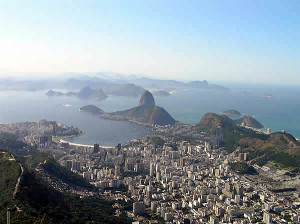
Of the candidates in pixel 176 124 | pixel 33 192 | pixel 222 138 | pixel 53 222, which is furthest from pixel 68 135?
pixel 53 222

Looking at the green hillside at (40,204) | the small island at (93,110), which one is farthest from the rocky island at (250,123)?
the green hillside at (40,204)

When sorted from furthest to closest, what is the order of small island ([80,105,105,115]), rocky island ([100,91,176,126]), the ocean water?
small island ([80,105,105,115]), rocky island ([100,91,176,126]), the ocean water

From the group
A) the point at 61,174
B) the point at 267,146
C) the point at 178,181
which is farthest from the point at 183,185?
the point at 267,146

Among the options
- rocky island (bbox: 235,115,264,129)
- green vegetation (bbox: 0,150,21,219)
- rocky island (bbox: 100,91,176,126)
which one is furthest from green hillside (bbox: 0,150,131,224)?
rocky island (bbox: 235,115,264,129)

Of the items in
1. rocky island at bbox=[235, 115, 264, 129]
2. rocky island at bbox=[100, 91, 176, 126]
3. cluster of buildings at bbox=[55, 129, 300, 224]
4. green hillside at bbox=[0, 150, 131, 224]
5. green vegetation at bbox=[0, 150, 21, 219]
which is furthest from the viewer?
rocky island at bbox=[100, 91, 176, 126]

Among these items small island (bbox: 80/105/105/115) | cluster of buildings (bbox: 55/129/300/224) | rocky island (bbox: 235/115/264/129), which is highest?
rocky island (bbox: 235/115/264/129)

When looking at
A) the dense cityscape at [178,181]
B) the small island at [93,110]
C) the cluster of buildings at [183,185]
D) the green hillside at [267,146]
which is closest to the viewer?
the cluster of buildings at [183,185]

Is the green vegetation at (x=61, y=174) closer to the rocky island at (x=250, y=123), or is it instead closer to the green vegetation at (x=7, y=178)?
→ the green vegetation at (x=7, y=178)

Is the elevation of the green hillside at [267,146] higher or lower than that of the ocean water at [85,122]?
higher

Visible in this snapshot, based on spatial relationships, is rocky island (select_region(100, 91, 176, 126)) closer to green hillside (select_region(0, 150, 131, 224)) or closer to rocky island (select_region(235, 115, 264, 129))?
Answer: rocky island (select_region(235, 115, 264, 129))

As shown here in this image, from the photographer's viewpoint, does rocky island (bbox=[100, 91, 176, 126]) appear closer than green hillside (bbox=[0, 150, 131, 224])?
No

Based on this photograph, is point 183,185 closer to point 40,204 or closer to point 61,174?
point 61,174
